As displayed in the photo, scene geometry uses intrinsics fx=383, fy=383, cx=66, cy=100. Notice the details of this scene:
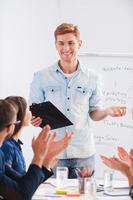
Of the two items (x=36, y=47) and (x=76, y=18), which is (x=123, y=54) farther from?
(x=36, y=47)

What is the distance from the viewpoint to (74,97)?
2.97m

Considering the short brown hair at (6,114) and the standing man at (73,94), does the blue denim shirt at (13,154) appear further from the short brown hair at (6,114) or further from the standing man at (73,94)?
A: the standing man at (73,94)

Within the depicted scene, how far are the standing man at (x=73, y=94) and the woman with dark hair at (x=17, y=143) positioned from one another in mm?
682

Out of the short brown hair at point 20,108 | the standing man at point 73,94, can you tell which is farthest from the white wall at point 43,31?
the short brown hair at point 20,108

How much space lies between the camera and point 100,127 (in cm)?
368

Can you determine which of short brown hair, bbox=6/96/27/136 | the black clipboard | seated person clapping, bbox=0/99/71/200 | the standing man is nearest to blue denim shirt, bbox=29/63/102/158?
the standing man

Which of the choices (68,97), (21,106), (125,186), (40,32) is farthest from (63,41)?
(125,186)

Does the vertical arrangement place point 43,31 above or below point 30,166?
above

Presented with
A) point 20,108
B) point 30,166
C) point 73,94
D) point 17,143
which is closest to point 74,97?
point 73,94

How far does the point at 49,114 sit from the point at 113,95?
1.23 m

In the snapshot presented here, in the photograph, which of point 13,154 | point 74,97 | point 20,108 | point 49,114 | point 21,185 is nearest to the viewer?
point 21,185

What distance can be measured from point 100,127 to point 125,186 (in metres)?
1.37

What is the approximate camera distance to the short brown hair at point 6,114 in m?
1.79

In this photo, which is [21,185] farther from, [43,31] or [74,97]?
[43,31]
